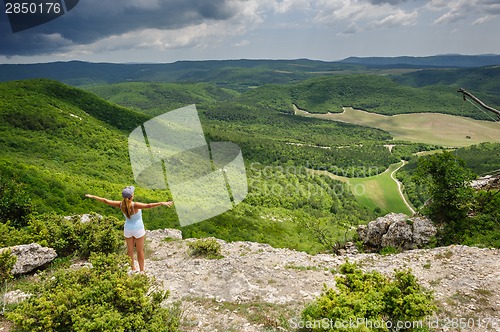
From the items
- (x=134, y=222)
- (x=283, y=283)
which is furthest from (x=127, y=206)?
(x=283, y=283)

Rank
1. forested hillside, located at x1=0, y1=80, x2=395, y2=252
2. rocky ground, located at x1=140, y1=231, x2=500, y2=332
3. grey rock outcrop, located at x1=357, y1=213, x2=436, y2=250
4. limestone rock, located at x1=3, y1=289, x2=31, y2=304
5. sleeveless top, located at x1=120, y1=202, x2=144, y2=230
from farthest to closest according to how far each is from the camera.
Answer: forested hillside, located at x1=0, y1=80, x2=395, y2=252
grey rock outcrop, located at x1=357, y1=213, x2=436, y2=250
sleeveless top, located at x1=120, y1=202, x2=144, y2=230
rocky ground, located at x1=140, y1=231, x2=500, y2=332
limestone rock, located at x1=3, y1=289, x2=31, y2=304

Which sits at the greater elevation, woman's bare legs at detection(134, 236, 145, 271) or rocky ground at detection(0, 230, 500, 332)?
woman's bare legs at detection(134, 236, 145, 271)

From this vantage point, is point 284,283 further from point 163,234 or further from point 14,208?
point 14,208

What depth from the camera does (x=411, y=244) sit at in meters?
19.8

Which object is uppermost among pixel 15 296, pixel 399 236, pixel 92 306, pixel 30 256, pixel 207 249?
pixel 92 306

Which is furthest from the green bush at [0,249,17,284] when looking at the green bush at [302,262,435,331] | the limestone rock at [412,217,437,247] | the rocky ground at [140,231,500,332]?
the limestone rock at [412,217,437,247]

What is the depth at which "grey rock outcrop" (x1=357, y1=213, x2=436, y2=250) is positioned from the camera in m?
19.7

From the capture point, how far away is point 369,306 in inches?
313

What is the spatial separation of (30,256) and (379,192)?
131 metres

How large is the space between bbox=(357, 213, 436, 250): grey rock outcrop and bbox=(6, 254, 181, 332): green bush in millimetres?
16899

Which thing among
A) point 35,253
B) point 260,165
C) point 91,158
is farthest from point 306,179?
point 35,253

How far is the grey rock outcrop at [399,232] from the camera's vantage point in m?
19.7

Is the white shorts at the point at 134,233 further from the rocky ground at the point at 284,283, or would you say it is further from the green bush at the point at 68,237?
the green bush at the point at 68,237

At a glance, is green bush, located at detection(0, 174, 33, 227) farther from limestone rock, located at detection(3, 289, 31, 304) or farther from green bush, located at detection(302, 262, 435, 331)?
green bush, located at detection(302, 262, 435, 331)
